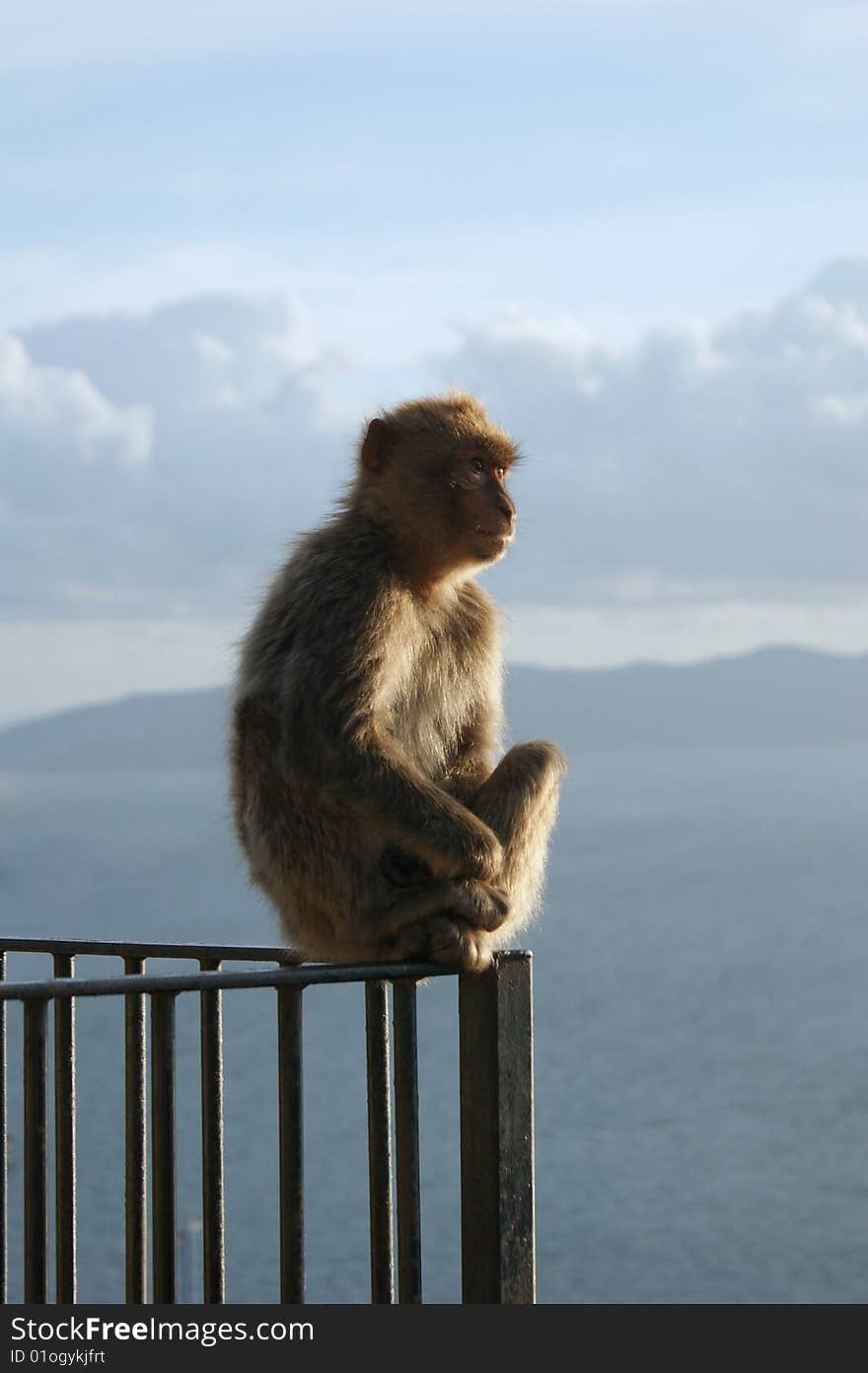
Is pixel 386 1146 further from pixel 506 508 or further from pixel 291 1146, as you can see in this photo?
pixel 506 508

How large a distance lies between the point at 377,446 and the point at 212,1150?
80.8 inches

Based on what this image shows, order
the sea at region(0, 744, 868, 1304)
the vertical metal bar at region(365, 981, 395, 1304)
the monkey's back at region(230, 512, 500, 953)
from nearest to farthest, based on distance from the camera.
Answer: the vertical metal bar at region(365, 981, 395, 1304) < the monkey's back at region(230, 512, 500, 953) < the sea at region(0, 744, 868, 1304)

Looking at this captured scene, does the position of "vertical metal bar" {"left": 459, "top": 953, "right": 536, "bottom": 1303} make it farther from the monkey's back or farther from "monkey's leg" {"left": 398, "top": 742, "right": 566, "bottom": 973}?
the monkey's back

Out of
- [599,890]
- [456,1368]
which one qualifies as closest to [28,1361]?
[456,1368]

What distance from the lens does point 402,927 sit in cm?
469

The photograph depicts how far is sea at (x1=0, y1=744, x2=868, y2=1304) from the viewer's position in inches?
3708

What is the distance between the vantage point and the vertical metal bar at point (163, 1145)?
3.86 metres

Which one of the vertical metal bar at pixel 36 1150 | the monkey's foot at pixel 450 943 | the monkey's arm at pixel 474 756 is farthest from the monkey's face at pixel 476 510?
the vertical metal bar at pixel 36 1150

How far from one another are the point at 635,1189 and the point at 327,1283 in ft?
86.1

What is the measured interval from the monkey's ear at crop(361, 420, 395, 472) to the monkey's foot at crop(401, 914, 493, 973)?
4.57ft

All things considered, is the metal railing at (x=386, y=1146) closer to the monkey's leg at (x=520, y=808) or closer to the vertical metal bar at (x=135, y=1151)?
the vertical metal bar at (x=135, y=1151)

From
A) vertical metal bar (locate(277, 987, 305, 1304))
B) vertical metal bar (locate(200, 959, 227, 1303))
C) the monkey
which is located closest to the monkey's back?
the monkey

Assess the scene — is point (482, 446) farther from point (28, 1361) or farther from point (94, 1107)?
point (94, 1107)

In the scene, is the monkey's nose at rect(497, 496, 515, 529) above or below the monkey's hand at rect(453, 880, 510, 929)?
above
